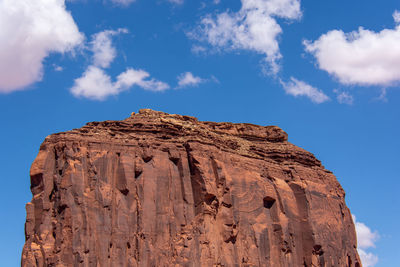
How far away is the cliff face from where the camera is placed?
186ft

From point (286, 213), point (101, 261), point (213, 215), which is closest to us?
point (101, 261)

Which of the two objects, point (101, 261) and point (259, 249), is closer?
point (101, 261)

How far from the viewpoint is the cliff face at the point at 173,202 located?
56.7 meters

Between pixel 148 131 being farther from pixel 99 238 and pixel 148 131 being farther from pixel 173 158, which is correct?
pixel 99 238

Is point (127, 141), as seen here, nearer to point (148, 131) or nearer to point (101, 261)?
point (148, 131)

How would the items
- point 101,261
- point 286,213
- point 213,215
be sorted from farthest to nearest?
point 286,213
point 213,215
point 101,261

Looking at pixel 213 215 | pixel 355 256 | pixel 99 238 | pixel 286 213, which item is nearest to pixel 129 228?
pixel 99 238

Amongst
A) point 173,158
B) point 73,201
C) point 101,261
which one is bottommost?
point 101,261

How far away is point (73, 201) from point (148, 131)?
9096mm

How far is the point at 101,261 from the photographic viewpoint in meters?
56.0

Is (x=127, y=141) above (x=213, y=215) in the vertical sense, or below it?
above

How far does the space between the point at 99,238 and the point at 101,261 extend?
1.49 m

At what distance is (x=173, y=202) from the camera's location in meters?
60.5

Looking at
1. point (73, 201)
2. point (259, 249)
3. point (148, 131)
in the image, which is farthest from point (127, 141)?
point (259, 249)
